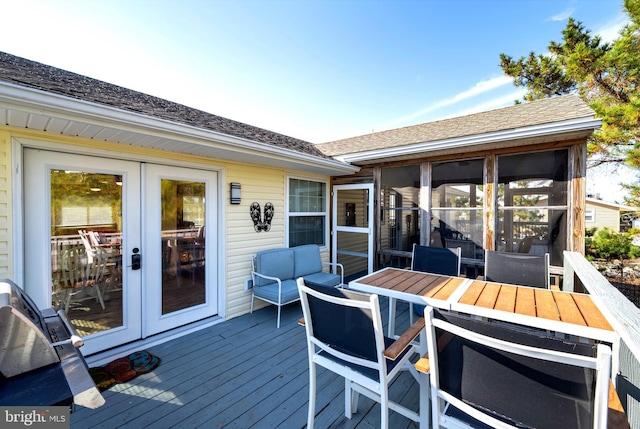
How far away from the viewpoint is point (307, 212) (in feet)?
17.3

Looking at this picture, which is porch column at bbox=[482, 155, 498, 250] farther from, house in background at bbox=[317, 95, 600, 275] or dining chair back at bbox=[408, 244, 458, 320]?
dining chair back at bbox=[408, 244, 458, 320]

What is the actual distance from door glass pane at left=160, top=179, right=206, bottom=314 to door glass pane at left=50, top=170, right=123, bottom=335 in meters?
0.49

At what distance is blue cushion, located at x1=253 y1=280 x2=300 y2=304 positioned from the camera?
12.1 feet

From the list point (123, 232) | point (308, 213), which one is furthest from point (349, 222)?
point (123, 232)

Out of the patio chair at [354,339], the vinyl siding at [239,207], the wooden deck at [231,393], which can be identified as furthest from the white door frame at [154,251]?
the patio chair at [354,339]

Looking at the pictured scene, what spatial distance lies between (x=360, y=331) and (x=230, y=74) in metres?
5.75

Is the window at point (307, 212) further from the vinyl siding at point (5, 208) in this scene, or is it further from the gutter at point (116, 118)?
the vinyl siding at point (5, 208)

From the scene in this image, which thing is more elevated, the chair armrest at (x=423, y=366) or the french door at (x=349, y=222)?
the french door at (x=349, y=222)

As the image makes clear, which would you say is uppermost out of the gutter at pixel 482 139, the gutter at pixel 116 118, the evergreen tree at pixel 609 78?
the evergreen tree at pixel 609 78

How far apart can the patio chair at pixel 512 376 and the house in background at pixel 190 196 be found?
2985 millimetres

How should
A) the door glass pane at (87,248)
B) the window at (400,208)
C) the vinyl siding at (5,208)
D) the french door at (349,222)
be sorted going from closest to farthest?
the vinyl siding at (5,208)
the door glass pane at (87,248)
the window at (400,208)
the french door at (349,222)

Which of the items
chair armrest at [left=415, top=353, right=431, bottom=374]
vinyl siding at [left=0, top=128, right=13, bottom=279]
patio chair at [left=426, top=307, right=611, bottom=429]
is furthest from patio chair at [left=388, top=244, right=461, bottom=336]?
vinyl siding at [left=0, top=128, right=13, bottom=279]

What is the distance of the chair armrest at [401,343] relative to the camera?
149cm

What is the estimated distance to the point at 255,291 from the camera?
158 inches
